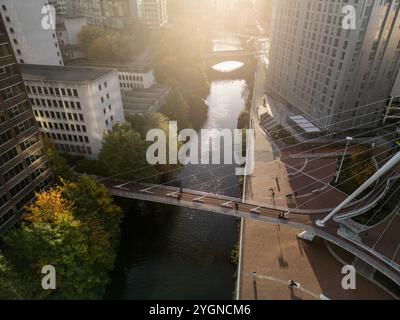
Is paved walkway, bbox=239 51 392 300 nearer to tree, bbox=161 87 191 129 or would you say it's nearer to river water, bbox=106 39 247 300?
river water, bbox=106 39 247 300

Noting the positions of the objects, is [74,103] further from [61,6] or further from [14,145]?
[61,6]

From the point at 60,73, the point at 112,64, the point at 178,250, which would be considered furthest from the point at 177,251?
the point at 112,64

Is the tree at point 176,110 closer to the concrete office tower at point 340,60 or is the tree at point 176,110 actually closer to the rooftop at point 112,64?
the rooftop at point 112,64

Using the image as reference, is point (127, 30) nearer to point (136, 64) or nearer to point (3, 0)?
point (136, 64)

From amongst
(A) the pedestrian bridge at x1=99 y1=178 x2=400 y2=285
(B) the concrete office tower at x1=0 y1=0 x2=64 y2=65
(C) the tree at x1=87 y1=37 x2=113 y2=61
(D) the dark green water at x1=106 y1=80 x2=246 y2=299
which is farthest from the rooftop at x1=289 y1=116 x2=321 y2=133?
(C) the tree at x1=87 y1=37 x2=113 y2=61

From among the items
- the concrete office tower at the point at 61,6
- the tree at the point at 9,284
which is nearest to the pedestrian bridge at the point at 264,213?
the tree at the point at 9,284

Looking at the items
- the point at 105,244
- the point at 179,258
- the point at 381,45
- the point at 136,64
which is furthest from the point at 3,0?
the point at 381,45

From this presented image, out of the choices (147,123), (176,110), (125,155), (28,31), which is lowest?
(176,110)
